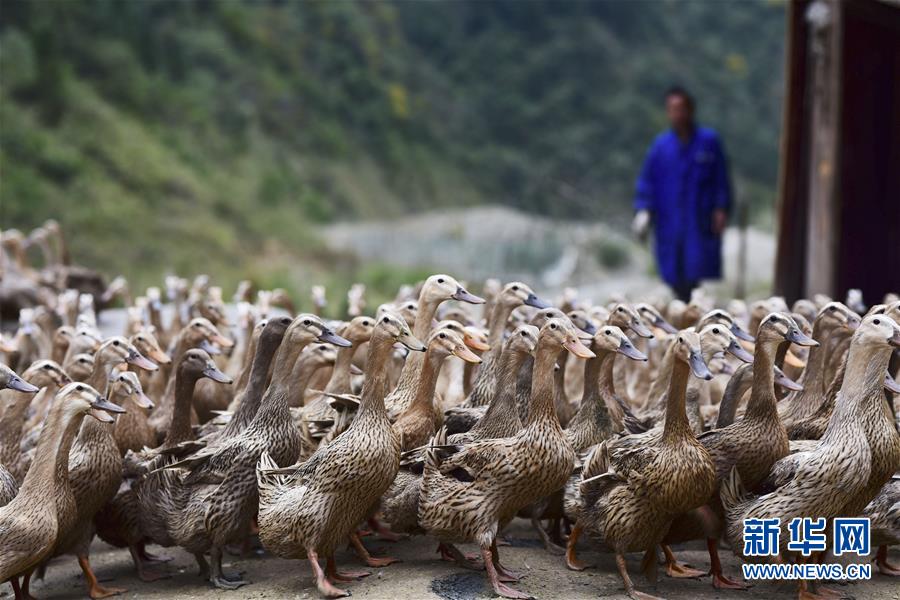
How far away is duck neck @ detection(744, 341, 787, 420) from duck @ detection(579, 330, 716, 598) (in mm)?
348

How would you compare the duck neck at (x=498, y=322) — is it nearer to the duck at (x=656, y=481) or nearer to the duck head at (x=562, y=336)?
the duck head at (x=562, y=336)

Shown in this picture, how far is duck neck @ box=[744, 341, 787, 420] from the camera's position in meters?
5.50

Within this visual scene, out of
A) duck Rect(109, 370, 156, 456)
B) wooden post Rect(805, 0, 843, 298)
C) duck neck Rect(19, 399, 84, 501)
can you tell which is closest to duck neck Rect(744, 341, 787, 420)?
duck Rect(109, 370, 156, 456)

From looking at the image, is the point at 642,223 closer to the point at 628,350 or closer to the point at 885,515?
the point at 628,350

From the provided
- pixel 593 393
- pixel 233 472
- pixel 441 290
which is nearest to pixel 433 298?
pixel 441 290

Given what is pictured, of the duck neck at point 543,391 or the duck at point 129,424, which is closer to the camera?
the duck neck at point 543,391

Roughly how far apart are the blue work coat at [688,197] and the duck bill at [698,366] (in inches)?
261

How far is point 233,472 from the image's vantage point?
5.68m

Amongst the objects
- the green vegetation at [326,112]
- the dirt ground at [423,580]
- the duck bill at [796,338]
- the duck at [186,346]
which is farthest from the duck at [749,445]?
the green vegetation at [326,112]

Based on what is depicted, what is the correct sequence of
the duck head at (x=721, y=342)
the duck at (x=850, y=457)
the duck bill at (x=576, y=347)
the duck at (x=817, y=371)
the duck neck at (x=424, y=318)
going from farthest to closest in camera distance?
the duck neck at (x=424, y=318) < the duck at (x=817, y=371) < the duck head at (x=721, y=342) < the duck bill at (x=576, y=347) < the duck at (x=850, y=457)

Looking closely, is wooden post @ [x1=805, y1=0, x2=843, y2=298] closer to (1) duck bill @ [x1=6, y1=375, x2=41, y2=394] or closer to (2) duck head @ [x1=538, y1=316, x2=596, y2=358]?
(2) duck head @ [x1=538, y1=316, x2=596, y2=358]

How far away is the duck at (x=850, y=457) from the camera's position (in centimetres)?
506

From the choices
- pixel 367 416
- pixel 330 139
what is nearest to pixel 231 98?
pixel 330 139

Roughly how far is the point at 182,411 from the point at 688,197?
7158mm
